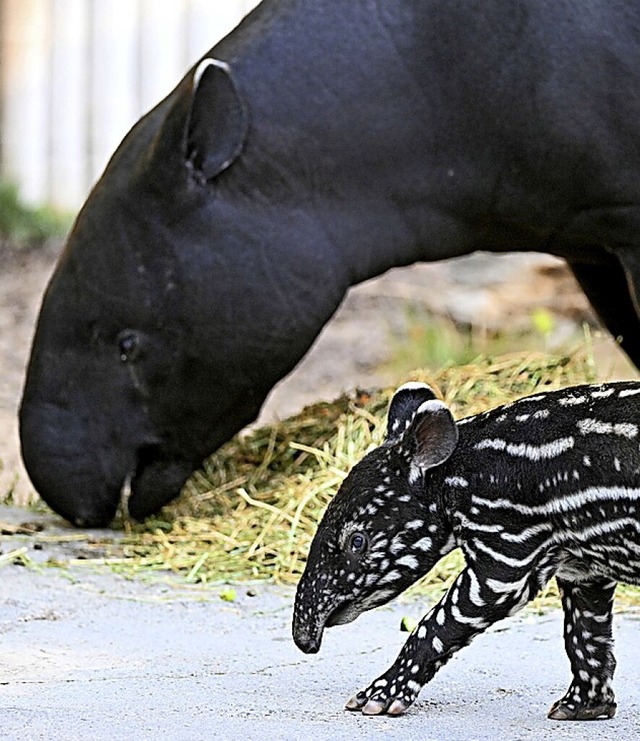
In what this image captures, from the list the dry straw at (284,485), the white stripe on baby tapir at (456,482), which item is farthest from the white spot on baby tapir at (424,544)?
the dry straw at (284,485)

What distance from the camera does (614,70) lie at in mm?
4441

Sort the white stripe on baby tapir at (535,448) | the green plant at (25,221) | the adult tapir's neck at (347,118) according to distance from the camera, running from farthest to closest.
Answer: the green plant at (25,221) < the adult tapir's neck at (347,118) < the white stripe on baby tapir at (535,448)

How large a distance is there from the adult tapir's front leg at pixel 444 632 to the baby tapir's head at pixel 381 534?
6.1 inches

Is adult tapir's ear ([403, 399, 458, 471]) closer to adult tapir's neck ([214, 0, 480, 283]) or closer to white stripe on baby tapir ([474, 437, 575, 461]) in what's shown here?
white stripe on baby tapir ([474, 437, 575, 461])

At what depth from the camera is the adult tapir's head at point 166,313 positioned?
4.70m

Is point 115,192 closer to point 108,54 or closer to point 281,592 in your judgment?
point 281,592

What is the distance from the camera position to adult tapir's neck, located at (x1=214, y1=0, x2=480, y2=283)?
4.70 metres

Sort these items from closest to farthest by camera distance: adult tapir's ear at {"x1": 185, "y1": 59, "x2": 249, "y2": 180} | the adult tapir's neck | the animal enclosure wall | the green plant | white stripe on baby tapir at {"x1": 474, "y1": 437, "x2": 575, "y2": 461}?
1. white stripe on baby tapir at {"x1": 474, "y1": 437, "x2": 575, "y2": 461}
2. adult tapir's ear at {"x1": 185, "y1": 59, "x2": 249, "y2": 180}
3. the adult tapir's neck
4. the green plant
5. the animal enclosure wall

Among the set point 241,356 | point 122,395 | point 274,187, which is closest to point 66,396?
point 122,395

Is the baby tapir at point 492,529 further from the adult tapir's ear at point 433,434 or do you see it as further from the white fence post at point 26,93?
the white fence post at point 26,93

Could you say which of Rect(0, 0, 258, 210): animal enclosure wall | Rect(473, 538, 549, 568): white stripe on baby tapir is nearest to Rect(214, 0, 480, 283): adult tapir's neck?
Result: Rect(473, 538, 549, 568): white stripe on baby tapir

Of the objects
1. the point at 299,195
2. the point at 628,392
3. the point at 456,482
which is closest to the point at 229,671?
the point at 456,482

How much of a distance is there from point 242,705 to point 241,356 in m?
1.88

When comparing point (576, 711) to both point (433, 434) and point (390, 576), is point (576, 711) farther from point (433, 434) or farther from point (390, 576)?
point (433, 434)
